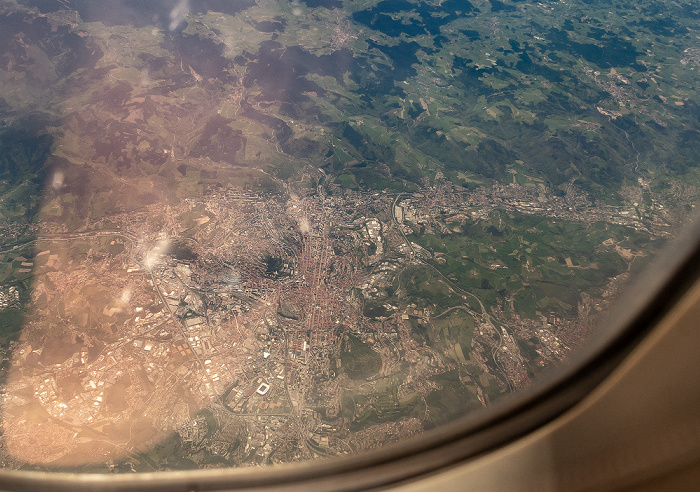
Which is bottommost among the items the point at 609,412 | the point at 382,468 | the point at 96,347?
the point at 96,347

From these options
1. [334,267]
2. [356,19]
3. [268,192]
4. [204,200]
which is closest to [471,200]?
[334,267]

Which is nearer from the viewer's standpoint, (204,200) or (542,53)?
(204,200)

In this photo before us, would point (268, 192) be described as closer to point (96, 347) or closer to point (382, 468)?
point (96, 347)

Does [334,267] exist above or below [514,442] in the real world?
below

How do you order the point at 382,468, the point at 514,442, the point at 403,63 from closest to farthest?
1. the point at 514,442
2. the point at 382,468
3. the point at 403,63

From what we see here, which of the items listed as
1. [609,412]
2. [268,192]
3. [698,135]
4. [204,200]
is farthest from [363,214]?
[698,135]

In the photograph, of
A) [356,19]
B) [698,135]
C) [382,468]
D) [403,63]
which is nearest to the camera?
[382,468]
